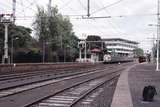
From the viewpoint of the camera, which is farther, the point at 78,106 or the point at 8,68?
the point at 8,68

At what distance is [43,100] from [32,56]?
69.8m

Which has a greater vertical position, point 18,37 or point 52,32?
point 52,32

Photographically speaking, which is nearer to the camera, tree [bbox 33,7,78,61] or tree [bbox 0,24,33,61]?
tree [bbox 0,24,33,61]

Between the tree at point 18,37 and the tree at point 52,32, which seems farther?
the tree at point 52,32

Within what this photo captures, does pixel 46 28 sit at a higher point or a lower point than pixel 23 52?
higher

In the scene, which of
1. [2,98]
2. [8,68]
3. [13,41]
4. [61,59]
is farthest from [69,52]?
[2,98]

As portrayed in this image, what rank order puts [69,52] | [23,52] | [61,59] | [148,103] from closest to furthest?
[148,103], [23,52], [61,59], [69,52]

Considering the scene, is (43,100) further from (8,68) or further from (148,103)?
(8,68)

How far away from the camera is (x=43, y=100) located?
55.1 feet

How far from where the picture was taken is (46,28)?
105 metres

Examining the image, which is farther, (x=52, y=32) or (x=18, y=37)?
(x=52, y=32)

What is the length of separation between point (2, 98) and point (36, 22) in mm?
91761

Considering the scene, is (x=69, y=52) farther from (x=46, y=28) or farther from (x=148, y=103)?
(x=148, y=103)

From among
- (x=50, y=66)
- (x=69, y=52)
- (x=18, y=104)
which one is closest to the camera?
(x=18, y=104)
